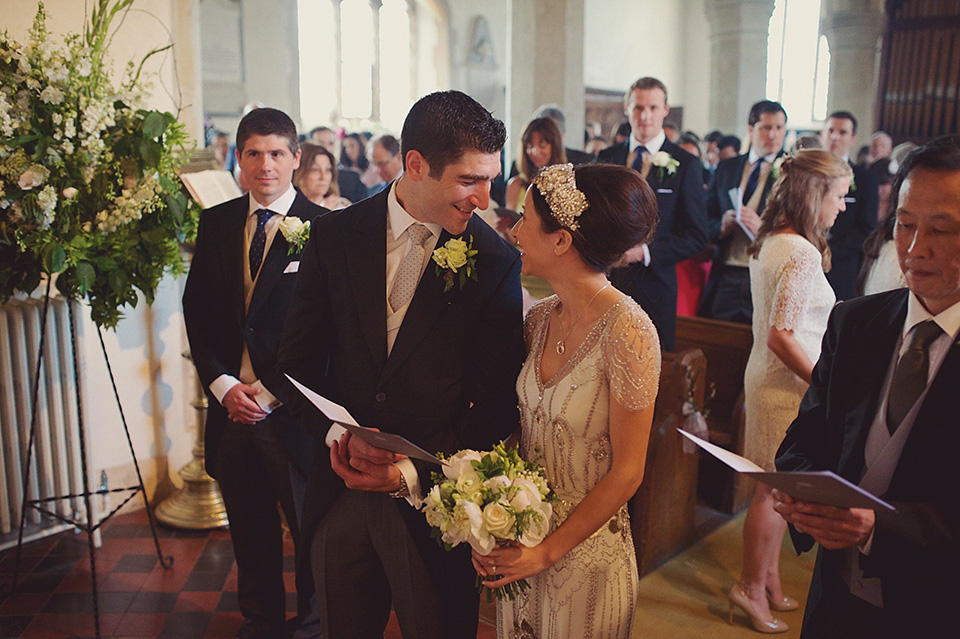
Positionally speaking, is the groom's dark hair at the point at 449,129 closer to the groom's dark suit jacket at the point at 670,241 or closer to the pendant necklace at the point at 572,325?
the pendant necklace at the point at 572,325

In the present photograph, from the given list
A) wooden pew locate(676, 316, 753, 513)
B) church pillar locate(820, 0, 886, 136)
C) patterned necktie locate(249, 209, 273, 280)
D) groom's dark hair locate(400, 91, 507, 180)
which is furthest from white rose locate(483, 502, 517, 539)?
church pillar locate(820, 0, 886, 136)

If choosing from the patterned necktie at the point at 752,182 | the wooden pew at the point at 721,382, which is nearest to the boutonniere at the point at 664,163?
the wooden pew at the point at 721,382

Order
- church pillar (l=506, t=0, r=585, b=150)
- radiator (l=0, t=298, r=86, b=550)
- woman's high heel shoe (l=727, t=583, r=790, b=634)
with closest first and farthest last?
woman's high heel shoe (l=727, t=583, r=790, b=634), radiator (l=0, t=298, r=86, b=550), church pillar (l=506, t=0, r=585, b=150)

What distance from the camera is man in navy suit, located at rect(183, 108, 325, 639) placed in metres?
2.94

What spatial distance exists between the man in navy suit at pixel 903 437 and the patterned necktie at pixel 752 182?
367cm

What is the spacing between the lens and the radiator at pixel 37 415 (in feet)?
12.4

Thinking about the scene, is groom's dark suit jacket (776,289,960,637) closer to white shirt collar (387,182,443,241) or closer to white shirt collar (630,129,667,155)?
white shirt collar (387,182,443,241)

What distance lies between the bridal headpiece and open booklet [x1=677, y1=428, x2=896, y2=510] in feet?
2.13

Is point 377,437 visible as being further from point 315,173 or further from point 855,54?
point 855,54

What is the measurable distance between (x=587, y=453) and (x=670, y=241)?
2.57 metres

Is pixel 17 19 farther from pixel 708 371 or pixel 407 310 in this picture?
pixel 708 371

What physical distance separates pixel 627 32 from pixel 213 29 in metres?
8.26

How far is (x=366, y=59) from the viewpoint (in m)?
19.5

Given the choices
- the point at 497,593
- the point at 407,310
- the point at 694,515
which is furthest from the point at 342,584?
the point at 694,515
